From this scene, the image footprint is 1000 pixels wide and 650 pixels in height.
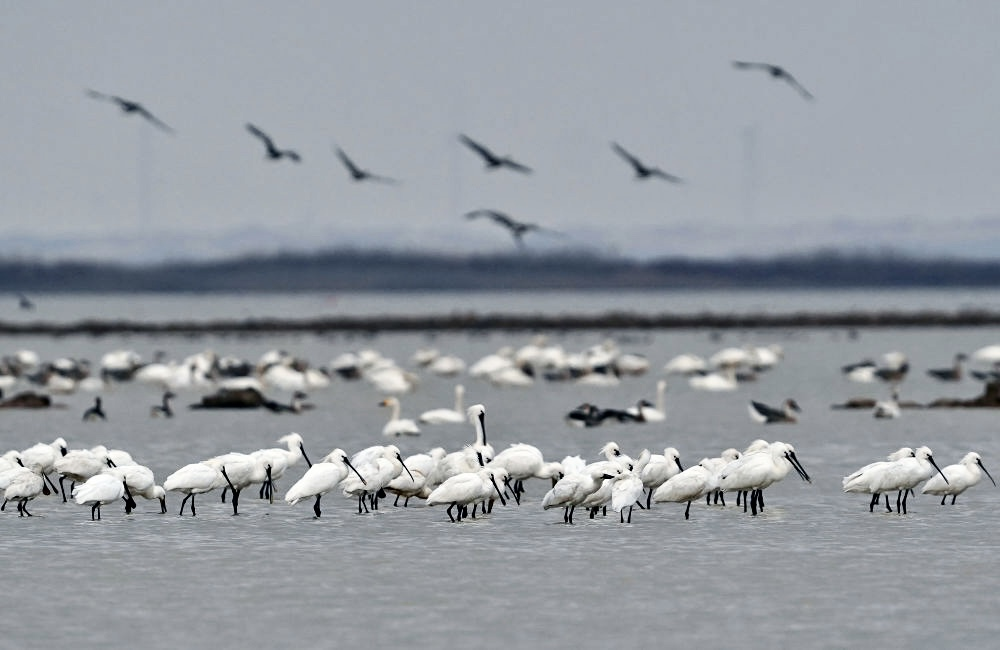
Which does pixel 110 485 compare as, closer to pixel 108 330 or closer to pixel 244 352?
pixel 244 352

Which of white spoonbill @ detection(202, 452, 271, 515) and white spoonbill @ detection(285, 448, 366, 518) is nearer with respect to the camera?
white spoonbill @ detection(285, 448, 366, 518)

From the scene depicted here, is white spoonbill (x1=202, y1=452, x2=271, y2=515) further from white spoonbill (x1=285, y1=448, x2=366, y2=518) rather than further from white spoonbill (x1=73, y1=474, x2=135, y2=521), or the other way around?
white spoonbill (x1=73, y1=474, x2=135, y2=521)

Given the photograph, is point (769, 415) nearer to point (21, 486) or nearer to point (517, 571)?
point (21, 486)

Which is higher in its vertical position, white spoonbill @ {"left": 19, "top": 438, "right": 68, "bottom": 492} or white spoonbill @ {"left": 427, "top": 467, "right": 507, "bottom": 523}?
white spoonbill @ {"left": 19, "top": 438, "right": 68, "bottom": 492}

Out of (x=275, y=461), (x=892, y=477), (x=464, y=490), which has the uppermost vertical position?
(x=275, y=461)

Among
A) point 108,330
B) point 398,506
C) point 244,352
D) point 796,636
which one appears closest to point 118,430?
point 398,506

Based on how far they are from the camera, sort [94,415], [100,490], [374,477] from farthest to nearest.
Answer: [94,415] → [374,477] → [100,490]

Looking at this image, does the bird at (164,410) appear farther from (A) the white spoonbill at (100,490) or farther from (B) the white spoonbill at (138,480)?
(A) the white spoonbill at (100,490)

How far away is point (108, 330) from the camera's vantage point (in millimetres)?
80062

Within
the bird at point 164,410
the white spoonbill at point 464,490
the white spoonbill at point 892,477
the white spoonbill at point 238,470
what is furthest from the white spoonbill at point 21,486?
the bird at point 164,410

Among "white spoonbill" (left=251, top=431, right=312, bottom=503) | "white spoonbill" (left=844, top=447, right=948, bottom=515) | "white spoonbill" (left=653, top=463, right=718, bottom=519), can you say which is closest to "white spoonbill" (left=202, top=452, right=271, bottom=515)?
"white spoonbill" (left=251, top=431, right=312, bottom=503)

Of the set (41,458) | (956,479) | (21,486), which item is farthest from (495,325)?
(21,486)

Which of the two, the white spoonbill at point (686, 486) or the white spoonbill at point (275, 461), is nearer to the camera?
the white spoonbill at point (686, 486)

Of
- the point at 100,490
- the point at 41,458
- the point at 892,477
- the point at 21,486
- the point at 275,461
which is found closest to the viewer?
the point at 100,490
